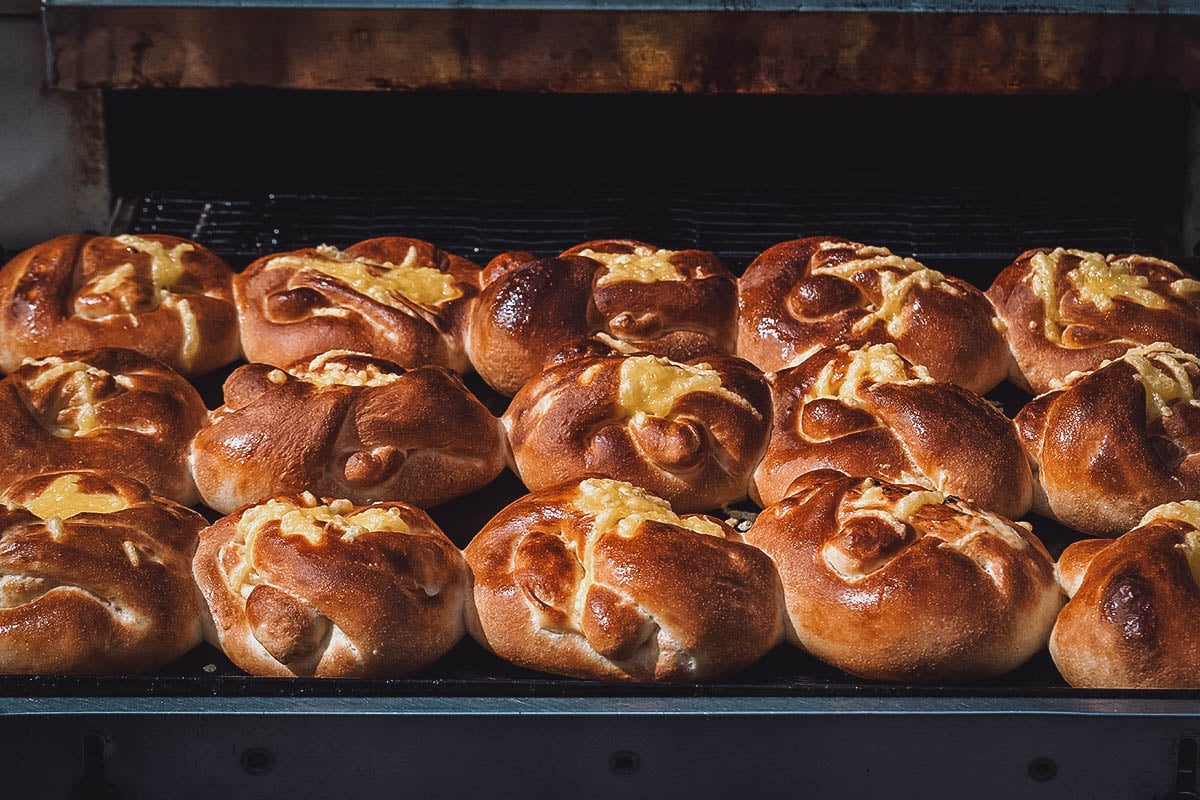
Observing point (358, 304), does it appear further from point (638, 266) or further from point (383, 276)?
point (638, 266)

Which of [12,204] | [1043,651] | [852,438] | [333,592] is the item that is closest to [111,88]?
[12,204]

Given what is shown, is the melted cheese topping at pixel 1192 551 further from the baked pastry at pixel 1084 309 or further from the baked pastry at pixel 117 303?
the baked pastry at pixel 117 303

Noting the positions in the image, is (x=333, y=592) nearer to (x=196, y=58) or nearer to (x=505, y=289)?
(x=505, y=289)

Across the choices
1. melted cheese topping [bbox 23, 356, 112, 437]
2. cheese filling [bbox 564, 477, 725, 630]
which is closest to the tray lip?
cheese filling [bbox 564, 477, 725, 630]

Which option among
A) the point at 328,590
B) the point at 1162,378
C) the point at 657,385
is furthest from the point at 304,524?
the point at 1162,378

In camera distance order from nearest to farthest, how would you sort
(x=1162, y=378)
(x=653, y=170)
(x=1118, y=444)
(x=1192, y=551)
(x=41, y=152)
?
(x=1192, y=551) → (x=1118, y=444) → (x=1162, y=378) → (x=41, y=152) → (x=653, y=170)

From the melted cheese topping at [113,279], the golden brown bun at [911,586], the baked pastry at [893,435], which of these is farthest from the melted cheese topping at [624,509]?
the melted cheese topping at [113,279]
